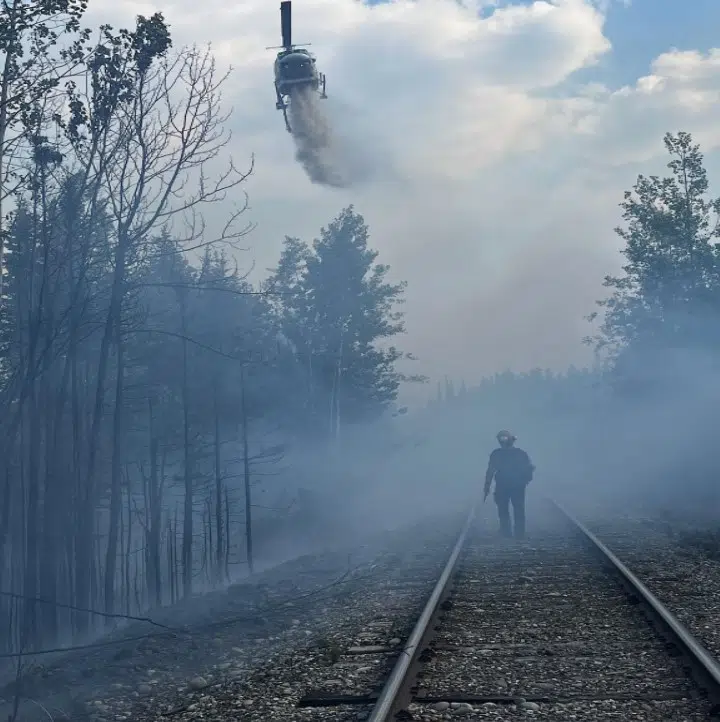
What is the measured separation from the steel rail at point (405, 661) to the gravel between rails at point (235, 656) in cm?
Result: 29

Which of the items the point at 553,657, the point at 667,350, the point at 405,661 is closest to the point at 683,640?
the point at 553,657

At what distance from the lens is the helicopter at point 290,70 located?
74.2ft

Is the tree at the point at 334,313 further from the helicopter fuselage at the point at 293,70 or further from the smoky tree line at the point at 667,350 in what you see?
the helicopter fuselage at the point at 293,70

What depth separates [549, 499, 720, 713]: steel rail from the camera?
625 cm

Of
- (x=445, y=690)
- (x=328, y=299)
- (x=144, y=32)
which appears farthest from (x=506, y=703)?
(x=328, y=299)

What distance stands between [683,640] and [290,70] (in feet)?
61.1

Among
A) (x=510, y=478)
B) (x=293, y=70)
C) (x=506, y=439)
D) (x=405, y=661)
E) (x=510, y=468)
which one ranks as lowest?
(x=405, y=661)

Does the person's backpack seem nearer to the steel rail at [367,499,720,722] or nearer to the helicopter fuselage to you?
the steel rail at [367,499,720,722]

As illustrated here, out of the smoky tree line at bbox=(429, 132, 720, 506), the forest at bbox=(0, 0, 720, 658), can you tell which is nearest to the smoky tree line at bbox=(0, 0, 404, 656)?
the forest at bbox=(0, 0, 720, 658)

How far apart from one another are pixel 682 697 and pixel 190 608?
9.44 m

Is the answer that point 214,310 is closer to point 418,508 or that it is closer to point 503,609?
point 418,508

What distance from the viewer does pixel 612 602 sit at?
995cm

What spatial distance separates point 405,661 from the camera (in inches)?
284

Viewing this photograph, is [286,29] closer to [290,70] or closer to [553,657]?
[290,70]
